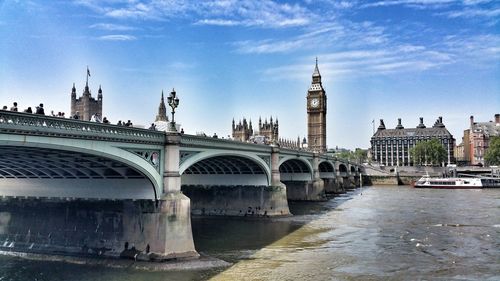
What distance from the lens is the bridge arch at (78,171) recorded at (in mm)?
20147

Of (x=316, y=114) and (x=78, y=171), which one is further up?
(x=316, y=114)

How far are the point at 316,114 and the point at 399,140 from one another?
36.2 meters

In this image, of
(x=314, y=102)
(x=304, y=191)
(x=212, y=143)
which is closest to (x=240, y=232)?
(x=212, y=143)

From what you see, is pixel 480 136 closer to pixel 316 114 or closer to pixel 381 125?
pixel 381 125

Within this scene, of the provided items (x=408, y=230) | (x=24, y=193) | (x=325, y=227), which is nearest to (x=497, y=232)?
(x=408, y=230)

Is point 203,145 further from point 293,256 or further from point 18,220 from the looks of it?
point 18,220

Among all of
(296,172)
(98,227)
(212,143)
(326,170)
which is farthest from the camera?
(326,170)

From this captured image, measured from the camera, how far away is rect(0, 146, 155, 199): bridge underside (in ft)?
77.4

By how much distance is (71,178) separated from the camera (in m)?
27.7

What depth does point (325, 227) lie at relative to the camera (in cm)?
3944

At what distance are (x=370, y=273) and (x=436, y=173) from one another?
109 meters

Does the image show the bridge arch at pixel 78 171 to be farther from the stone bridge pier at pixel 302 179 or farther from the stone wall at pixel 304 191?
the stone wall at pixel 304 191

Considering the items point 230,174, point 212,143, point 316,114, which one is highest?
point 316,114

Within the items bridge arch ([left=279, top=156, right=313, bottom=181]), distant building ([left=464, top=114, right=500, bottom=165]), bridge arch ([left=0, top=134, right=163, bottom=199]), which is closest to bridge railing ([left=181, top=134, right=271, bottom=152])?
bridge arch ([left=0, top=134, right=163, bottom=199])
